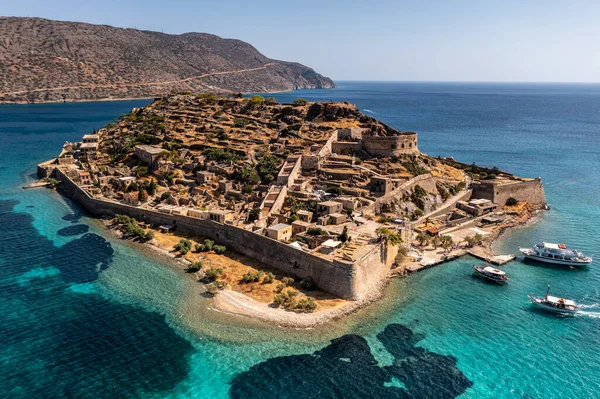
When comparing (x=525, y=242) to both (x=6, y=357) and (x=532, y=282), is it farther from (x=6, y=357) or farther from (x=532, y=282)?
(x=6, y=357)

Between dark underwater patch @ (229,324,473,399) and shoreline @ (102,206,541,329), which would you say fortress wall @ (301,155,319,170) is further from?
dark underwater patch @ (229,324,473,399)

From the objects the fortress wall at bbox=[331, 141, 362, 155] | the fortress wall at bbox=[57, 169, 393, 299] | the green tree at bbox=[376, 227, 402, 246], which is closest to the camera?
the fortress wall at bbox=[57, 169, 393, 299]

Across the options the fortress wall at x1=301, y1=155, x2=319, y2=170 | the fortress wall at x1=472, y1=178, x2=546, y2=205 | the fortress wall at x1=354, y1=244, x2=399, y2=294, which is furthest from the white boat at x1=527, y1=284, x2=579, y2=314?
the fortress wall at x1=301, y1=155, x2=319, y2=170

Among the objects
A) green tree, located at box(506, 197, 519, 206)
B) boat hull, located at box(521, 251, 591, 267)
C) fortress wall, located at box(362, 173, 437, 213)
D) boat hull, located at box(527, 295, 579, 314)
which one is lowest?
boat hull, located at box(527, 295, 579, 314)

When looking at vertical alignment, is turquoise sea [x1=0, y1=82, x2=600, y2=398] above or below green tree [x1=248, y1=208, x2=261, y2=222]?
below

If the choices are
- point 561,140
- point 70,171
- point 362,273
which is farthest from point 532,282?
point 561,140

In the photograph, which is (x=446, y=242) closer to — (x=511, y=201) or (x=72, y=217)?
(x=511, y=201)
